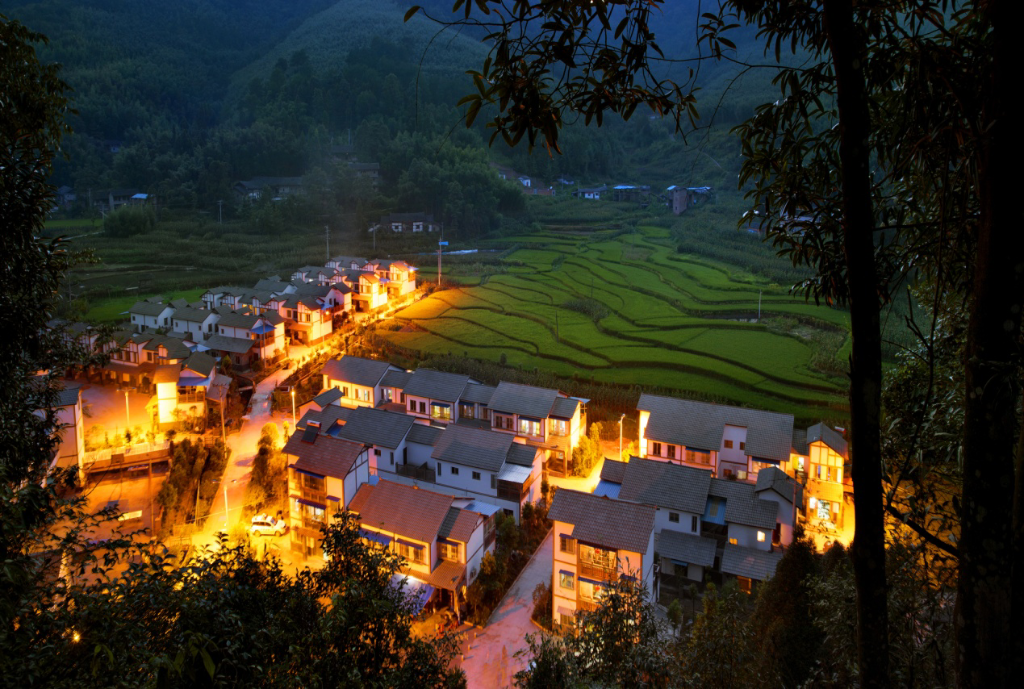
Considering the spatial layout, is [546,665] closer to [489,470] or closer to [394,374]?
[489,470]

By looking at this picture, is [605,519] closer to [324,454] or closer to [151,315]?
[324,454]

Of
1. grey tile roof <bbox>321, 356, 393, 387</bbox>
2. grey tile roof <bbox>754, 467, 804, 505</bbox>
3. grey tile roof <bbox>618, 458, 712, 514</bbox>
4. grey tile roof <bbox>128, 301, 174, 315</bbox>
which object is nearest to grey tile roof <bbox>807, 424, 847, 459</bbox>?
grey tile roof <bbox>754, 467, 804, 505</bbox>

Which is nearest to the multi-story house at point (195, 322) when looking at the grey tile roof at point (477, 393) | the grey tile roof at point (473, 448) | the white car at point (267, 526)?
the grey tile roof at point (477, 393)

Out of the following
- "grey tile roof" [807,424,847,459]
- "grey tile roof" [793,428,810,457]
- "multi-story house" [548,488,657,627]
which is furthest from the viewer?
"grey tile roof" [793,428,810,457]

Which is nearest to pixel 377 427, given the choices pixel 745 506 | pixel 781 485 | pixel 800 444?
pixel 745 506

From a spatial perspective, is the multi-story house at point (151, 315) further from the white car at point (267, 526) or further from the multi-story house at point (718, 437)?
the multi-story house at point (718, 437)

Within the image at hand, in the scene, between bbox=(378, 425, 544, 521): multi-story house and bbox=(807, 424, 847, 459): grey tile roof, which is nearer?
bbox=(807, 424, 847, 459): grey tile roof

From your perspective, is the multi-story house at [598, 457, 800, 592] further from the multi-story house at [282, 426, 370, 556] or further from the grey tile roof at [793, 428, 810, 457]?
the multi-story house at [282, 426, 370, 556]
